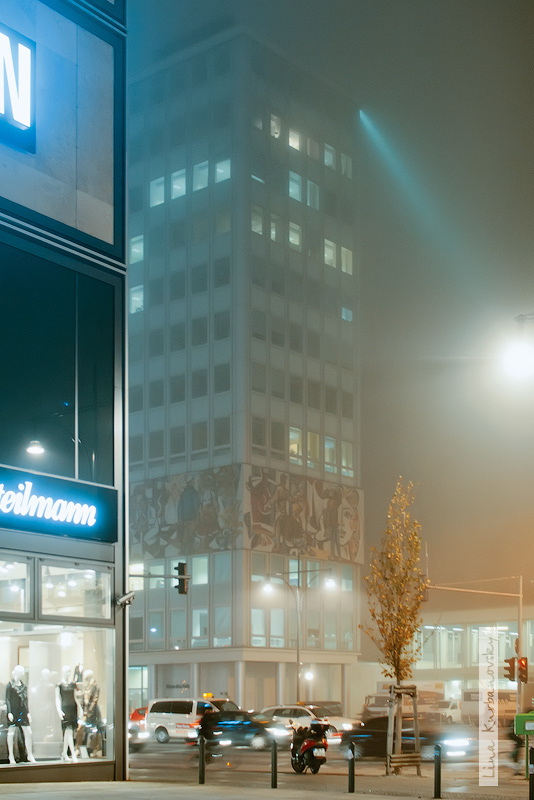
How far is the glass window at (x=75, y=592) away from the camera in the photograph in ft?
65.9

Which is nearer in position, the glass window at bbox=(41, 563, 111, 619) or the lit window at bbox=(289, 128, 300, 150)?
the glass window at bbox=(41, 563, 111, 619)

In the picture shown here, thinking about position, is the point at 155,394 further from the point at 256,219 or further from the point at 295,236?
the point at 295,236

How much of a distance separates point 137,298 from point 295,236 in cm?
1474

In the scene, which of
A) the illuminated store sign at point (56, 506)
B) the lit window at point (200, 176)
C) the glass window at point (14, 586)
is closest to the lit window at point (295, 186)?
the lit window at point (200, 176)

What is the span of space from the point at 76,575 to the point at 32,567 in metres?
1.34

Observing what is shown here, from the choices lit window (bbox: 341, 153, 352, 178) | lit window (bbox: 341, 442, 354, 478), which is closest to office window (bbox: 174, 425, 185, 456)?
lit window (bbox: 341, 442, 354, 478)

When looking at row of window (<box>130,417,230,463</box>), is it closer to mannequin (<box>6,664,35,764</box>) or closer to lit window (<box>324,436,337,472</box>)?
lit window (<box>324,436,337,472</box>)

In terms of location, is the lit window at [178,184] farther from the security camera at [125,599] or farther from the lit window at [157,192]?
the security camera at [125,599]

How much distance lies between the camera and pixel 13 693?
63.6ft

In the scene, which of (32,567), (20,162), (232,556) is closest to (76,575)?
(32,567)

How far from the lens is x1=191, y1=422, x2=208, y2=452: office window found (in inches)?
3209

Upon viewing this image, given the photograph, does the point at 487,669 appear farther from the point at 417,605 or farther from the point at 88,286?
the point at 88,286

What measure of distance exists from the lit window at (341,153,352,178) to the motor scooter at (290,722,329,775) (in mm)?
72708

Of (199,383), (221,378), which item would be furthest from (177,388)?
(221,378)
